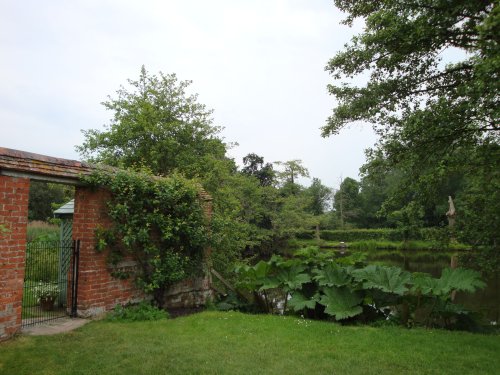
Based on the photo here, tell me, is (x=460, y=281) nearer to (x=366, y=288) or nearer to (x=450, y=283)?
(x=450, y=283)

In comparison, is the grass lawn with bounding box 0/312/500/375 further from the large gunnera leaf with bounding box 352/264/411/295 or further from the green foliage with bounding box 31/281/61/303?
the green foliage with bounding box 31/281/61/303

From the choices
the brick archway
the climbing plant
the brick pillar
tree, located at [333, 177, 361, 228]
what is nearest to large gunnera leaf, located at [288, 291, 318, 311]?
the climbing plant

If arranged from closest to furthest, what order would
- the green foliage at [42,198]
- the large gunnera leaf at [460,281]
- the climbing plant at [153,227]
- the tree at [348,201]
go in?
the large gunnera leaf at [460,281], the climbing plant at [153,227], the green foliage at [42,198], the tree at [348,201]

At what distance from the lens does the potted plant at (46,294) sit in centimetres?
710

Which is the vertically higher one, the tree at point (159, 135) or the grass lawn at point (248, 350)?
the tree at point (159, 135)

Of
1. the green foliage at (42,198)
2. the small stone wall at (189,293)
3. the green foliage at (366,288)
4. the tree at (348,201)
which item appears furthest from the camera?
the tree at (348,201)

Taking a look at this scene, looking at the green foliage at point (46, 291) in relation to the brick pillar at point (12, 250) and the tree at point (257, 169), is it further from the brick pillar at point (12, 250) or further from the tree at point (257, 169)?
the tree at point (257, 169)

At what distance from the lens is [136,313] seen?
22.3 feet

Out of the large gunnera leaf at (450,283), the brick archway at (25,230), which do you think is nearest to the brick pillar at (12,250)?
the brick archway at (25,230)

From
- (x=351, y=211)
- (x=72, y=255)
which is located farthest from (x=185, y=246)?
(x=351, y=211)

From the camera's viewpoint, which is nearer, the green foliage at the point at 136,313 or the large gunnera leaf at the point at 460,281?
the large gunnera leaf at the point at 460,281

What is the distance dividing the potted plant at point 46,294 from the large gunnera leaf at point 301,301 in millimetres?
4462

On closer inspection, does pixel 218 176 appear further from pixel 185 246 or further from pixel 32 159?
pixel 32 159

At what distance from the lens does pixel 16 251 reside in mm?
5305
